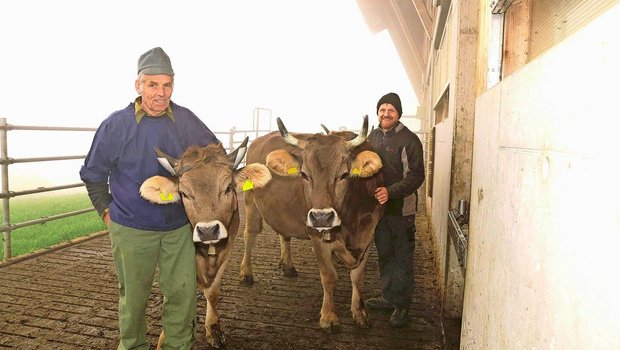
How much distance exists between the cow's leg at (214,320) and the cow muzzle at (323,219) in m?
0.93

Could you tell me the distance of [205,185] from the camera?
10.9 ft

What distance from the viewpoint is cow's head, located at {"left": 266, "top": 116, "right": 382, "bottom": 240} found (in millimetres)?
3873

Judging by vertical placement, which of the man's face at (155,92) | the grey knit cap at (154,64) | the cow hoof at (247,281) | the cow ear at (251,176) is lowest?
the cow hoof at (247,281)

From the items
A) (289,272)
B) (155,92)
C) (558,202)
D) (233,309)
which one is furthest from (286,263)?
(558,202)

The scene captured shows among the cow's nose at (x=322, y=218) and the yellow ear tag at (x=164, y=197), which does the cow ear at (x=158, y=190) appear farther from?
the cow's nose at (x=322, y=218)

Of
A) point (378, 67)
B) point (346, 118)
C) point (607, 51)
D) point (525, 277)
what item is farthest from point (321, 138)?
point (378, 67)

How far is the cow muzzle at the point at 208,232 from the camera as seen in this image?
3.11 meters

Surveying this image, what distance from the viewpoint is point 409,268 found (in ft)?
14.0

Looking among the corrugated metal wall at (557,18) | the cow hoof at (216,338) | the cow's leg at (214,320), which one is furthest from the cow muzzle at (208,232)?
the corrugated metal wall at (557,18)

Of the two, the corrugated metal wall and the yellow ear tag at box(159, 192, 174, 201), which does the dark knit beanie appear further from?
the yellow ear tag at box(159, 192, 174, 201)

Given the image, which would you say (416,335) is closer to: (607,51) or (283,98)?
(607,51)

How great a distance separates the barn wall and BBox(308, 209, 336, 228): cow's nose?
1.74 m

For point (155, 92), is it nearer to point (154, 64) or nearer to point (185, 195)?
point (154, 64)

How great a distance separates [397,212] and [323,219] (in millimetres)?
1034
